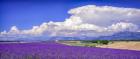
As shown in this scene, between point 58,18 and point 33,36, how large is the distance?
17.0 inches

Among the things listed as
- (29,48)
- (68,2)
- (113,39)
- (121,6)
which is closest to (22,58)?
(29,48)

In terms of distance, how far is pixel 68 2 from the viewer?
11.9 ft

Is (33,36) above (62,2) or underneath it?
underneath

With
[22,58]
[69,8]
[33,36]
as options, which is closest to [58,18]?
[69,8]

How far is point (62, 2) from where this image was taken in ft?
11.9

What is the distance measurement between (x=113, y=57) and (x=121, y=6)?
752mm

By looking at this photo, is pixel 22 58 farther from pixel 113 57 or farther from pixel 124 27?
pixel 124 27

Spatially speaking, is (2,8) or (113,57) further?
(2,8)

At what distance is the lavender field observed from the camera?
3.38 m

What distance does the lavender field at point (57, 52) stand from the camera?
133 inches

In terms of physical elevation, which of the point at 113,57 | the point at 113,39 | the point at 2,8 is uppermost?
the point at 2,8

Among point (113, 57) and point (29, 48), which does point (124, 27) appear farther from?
point (29, 48)

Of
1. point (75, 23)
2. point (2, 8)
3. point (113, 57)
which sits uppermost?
point (2, 8)

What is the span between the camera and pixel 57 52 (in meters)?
3.45
